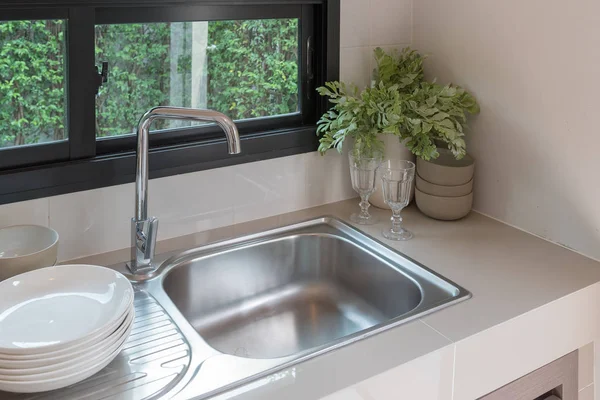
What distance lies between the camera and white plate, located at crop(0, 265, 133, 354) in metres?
1.14

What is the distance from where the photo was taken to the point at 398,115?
163cm

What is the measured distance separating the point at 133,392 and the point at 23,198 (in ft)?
1.80

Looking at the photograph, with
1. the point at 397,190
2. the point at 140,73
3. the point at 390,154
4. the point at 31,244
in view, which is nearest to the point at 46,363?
the point at 31,244

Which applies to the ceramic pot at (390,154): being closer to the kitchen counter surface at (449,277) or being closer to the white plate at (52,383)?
the kitchen counter surface at (449,277)

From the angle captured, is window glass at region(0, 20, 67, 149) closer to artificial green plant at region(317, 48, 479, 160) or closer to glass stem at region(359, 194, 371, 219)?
artificial green plant at region(317, 48, 479, 160)

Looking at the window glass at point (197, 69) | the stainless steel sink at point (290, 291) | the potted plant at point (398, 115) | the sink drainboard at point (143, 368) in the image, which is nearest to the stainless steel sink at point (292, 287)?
the stainless steel sink at point (290, 291)

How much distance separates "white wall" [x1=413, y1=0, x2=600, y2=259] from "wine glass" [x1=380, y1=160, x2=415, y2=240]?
0.76ft

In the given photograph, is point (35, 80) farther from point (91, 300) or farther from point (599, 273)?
point (599, 273)

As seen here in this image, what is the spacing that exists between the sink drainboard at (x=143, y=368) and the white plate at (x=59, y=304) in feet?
0.25

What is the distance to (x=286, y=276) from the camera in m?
1.72

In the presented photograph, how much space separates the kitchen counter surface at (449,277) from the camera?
3.67 ft

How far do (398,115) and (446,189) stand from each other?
25 centimetres

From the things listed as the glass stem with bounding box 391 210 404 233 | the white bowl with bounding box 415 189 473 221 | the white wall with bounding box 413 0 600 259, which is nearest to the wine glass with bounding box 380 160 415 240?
the glass stem with bounding box 391 210 404 233

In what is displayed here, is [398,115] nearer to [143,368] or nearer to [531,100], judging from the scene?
[531,100]
